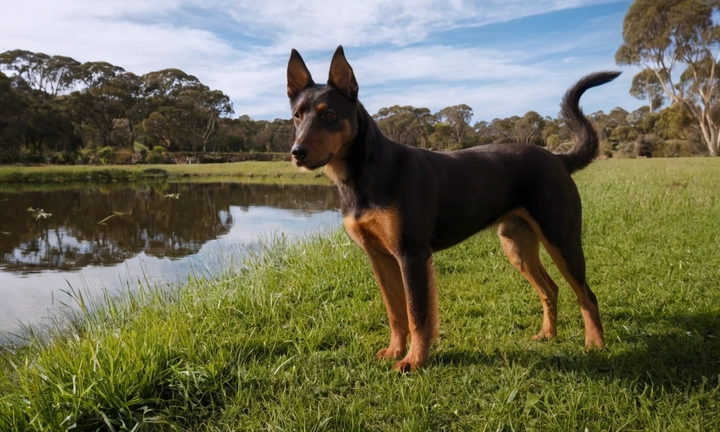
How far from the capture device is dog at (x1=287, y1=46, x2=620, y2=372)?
286 centimetres

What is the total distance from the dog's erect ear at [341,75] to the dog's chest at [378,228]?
0.81 m

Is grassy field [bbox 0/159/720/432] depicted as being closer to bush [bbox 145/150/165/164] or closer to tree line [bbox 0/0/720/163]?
tree line [bbox 0/0/720/163]

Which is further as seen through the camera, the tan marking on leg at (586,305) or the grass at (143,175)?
the grass at (143,175)

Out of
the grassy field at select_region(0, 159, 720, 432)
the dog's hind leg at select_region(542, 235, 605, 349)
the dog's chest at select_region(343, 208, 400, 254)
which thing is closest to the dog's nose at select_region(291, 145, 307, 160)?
the dog's chest at select_region(343, 208, 400, 254)

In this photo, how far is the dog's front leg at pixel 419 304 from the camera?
286 cm

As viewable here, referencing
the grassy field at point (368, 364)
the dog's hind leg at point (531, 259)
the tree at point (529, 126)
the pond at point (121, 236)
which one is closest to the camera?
the grassy field at point (368, 364)

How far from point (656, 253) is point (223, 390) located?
5155mm

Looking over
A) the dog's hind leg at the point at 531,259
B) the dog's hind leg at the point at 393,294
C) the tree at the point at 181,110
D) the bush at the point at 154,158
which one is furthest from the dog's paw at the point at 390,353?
the tree at the point at 181,110

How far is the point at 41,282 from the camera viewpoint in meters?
7.43

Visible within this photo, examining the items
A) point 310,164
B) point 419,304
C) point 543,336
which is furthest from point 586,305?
point 310,164

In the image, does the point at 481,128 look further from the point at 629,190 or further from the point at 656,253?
the point at 656,253

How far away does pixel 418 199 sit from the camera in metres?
2.93

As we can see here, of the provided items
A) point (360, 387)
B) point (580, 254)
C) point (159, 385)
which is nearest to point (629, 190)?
point (580, 254)

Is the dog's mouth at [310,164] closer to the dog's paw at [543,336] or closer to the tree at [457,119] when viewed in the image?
the dog's paw at [543,336]
